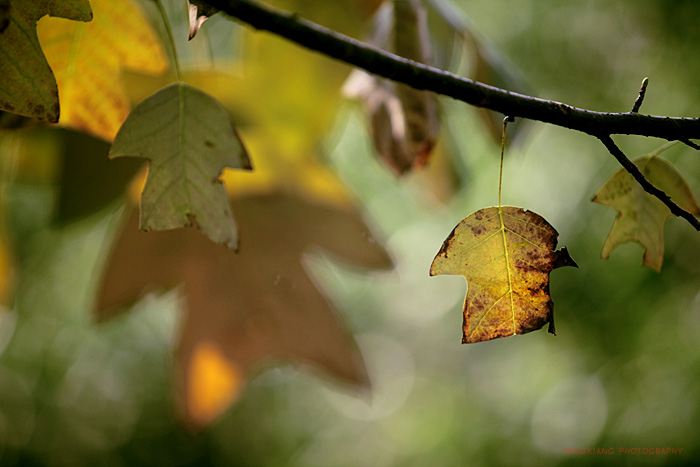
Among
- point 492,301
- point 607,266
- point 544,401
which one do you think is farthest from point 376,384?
point 492,301

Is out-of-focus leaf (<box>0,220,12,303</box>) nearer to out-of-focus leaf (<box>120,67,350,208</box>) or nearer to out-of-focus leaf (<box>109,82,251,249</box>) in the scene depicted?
out-of-focus leaf (<box>120,67,350,208</box>)

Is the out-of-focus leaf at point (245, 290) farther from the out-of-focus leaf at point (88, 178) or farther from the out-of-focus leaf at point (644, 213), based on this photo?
the out-of-focus leaf at point (644, 213)

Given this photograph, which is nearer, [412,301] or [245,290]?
[245,290]

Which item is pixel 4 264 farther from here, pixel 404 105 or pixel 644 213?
pixel 644 213

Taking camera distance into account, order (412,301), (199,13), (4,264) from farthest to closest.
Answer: (412,301) < (4,264) < (199,13)

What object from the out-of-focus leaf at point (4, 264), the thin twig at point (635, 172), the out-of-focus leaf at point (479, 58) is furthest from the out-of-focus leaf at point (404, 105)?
the out-of-focus leaf at point (4, 264)

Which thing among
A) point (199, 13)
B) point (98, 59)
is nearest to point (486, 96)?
point (199, 13)

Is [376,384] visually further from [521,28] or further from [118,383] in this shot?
[521,28]
